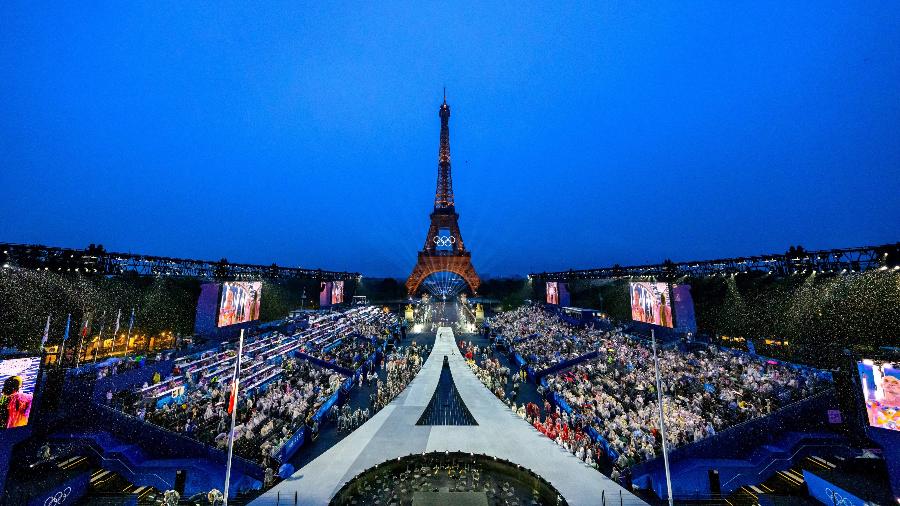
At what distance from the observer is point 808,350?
854 inches

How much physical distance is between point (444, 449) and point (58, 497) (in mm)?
10970

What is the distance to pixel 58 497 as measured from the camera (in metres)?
9.21

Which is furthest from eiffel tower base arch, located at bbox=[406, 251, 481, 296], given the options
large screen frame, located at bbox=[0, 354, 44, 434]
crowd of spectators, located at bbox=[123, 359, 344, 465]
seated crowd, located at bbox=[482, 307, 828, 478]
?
large screen frame, located at bbox=[0, 354, 44, 434]

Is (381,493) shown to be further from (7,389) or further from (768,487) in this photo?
(768,487)

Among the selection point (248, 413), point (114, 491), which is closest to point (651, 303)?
point (248, 413)

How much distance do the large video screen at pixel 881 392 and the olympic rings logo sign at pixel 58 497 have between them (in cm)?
2299

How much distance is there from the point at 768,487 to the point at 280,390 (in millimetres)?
20647

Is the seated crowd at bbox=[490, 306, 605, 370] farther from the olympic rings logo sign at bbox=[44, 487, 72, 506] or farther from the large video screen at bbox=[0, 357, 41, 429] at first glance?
the large video screen at bbox=[0, 357, 41, 429]

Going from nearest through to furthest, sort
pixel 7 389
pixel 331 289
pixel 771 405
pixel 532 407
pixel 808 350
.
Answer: pixel 7 389 < pixel 771 405 < pixel 532 407 < pixel 808 350 < pixel 331 289

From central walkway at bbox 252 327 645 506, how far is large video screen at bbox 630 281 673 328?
18.4m

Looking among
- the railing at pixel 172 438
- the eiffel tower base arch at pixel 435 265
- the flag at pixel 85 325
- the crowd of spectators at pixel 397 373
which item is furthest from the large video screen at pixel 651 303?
the flag at pixel 85 325

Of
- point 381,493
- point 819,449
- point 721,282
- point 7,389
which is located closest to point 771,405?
point 819,449

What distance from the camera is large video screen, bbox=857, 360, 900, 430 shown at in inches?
375

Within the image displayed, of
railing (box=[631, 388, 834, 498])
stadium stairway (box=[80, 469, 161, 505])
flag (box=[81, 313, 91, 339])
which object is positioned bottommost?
stadium stairway (box=[80, 469, 161, 505])
